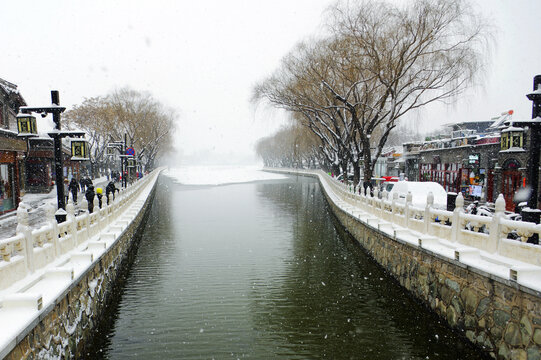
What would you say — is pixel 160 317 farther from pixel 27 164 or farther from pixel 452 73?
pixel 27 164

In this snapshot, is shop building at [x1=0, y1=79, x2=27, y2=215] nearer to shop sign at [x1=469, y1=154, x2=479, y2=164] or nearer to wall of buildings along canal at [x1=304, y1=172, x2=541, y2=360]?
wall of buildings along canal at [x1=304, y1=172, x2=541, y2=360]

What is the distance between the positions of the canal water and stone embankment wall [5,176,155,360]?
0.42 meters

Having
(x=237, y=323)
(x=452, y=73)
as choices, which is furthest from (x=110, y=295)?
(x=452, y=73)

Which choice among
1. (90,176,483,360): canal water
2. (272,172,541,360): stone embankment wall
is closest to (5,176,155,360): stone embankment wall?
(90,176,483,360): canal water

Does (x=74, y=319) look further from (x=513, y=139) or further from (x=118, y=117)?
(x=118, y=117)

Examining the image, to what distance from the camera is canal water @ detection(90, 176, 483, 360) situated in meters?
6.75

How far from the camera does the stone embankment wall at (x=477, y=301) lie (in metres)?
5.01

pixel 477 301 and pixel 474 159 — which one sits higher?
pixel 474 159

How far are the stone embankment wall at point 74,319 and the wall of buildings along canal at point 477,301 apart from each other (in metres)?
6.51

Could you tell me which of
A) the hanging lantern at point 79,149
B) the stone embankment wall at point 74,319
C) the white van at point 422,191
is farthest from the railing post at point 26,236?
the white van at point 422,191

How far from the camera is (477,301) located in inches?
241

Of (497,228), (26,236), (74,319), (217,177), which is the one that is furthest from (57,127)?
(217,177)

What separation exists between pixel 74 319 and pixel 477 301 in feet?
22.4

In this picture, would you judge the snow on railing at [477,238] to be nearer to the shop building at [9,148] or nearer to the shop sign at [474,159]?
the shop sign at [474,159]
